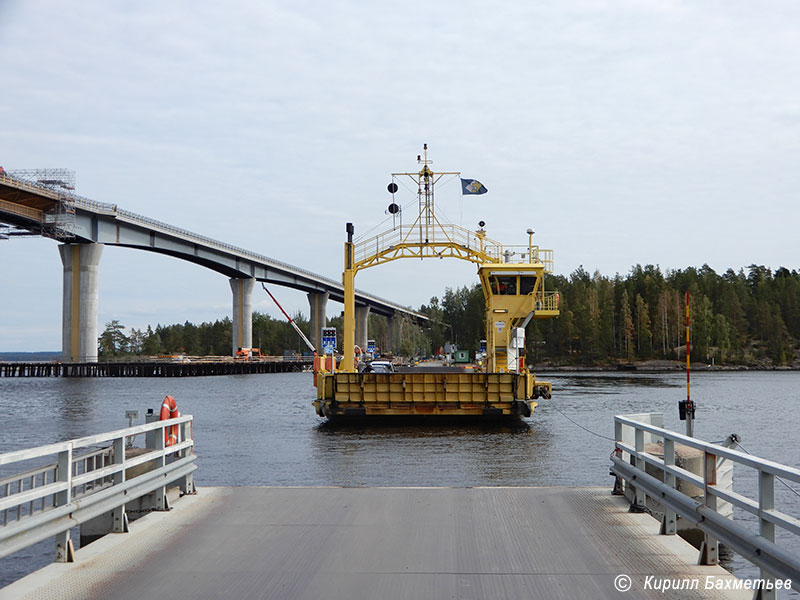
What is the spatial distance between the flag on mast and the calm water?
10.8 m

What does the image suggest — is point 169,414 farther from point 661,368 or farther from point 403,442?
point 661,368

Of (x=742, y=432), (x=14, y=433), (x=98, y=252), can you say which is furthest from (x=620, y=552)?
(x=98, y=252)

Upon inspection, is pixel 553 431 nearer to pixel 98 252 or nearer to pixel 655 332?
pixel 98 252

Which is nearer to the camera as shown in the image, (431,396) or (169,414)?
(169,414)

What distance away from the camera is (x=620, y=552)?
316 inches

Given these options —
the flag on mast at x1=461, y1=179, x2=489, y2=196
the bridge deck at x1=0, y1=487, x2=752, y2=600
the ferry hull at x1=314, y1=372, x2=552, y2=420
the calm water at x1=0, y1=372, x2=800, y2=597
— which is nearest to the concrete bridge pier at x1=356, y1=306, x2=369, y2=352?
the calm water at x1=0, y1=372, x2=800, y2=597

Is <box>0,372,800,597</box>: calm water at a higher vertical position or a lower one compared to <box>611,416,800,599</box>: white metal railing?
lower

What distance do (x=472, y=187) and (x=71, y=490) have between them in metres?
31.2

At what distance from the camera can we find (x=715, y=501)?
7551 mm

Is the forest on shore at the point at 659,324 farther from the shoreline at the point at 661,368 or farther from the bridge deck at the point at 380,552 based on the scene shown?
the bridge deck at the point at 380,552

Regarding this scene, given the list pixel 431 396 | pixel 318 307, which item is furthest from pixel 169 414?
pixel 318 307

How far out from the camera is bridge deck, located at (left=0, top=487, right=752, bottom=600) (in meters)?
6.84

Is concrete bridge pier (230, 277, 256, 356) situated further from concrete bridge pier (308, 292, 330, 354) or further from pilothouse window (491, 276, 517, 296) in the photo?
pilothouse window (491, 276, 517, 296)

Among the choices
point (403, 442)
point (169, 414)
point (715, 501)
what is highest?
point (169, 414)
